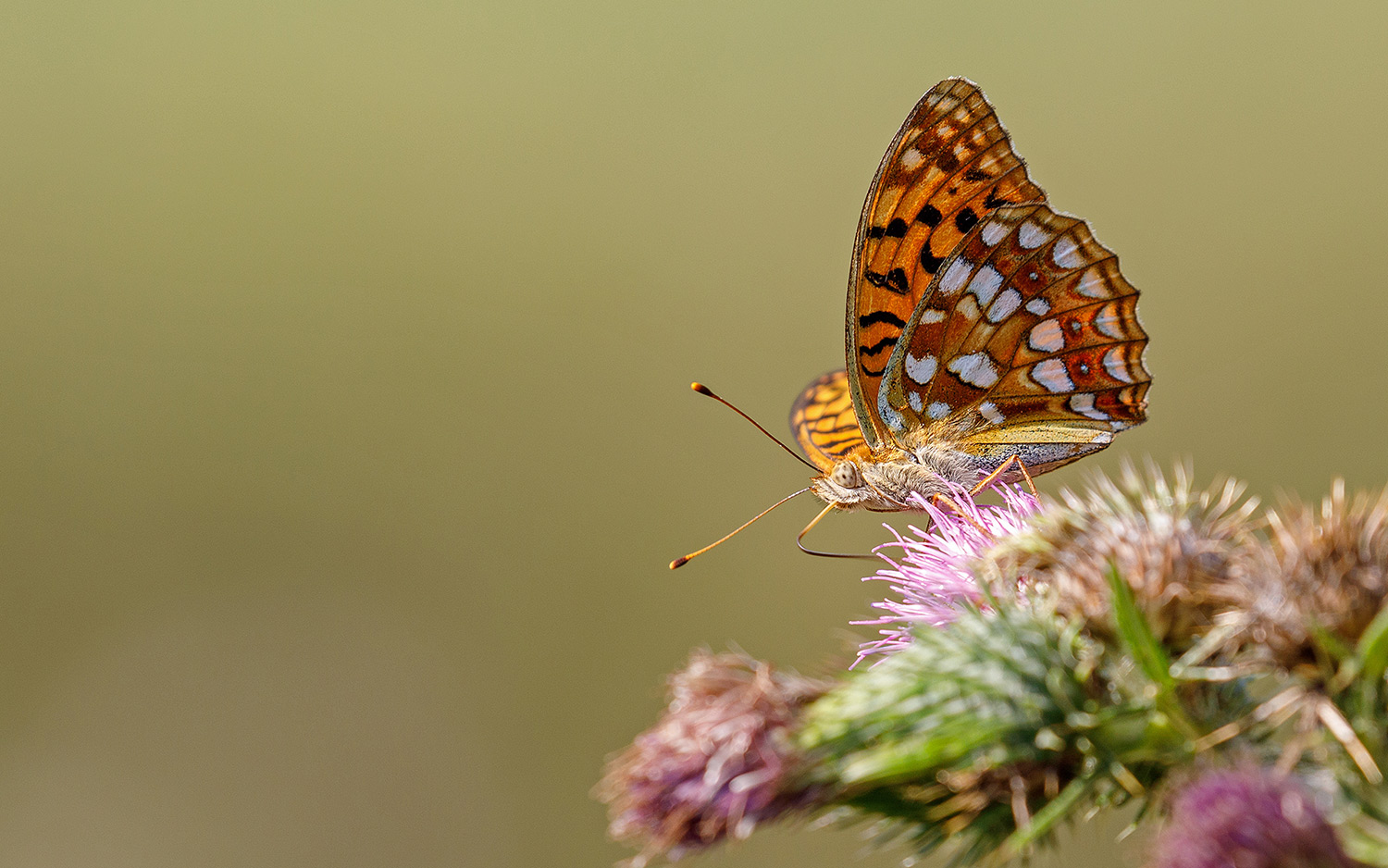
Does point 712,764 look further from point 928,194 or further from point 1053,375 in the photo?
point 928,194

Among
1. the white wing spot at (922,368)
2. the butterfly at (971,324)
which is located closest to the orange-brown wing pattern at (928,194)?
the butterfly at (971,324)

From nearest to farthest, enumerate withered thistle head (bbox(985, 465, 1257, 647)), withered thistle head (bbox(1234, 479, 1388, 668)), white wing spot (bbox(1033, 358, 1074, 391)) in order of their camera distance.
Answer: withered thistle head (bbox(1234, 479, 1388, 668)) < withered thistle head (bbox(985, 465, 1257, 647)) < white wing spot (bbox(1033, 358, 1074, 391))

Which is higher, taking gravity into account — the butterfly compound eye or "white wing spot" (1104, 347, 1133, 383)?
the butterfly compound eye

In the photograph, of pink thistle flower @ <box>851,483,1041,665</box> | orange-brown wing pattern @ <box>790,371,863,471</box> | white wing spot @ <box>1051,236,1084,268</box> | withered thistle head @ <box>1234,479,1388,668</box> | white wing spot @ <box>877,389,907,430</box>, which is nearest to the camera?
withered thistle head @ <box>1234,479,1388,668</box>

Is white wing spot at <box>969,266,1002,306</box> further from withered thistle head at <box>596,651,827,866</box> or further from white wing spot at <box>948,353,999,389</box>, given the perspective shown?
withered thistle head at <box>596,651,827,866</box>

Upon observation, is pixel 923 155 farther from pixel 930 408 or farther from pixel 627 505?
pixel 627 505

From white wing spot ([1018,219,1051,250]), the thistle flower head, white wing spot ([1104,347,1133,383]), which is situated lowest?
the thistle flower head

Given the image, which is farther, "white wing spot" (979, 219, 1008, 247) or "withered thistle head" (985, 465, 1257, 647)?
"white wing spot" (979, 219, 1008, 247)

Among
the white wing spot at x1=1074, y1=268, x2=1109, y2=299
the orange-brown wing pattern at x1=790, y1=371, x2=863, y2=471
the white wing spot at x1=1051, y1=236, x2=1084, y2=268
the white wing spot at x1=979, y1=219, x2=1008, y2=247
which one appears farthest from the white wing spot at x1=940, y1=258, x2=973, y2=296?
the orange-brown wing pattern at x1=790, y1=371, x2=863, y2=471
